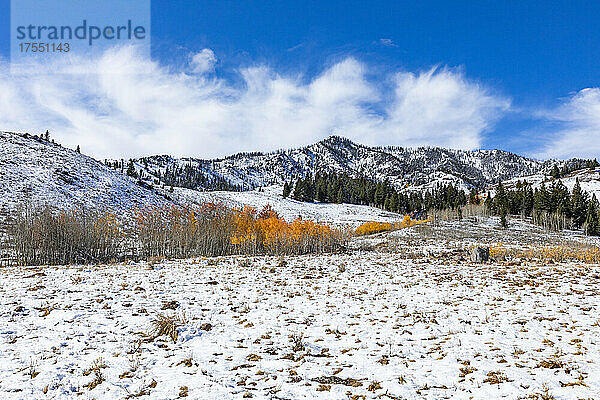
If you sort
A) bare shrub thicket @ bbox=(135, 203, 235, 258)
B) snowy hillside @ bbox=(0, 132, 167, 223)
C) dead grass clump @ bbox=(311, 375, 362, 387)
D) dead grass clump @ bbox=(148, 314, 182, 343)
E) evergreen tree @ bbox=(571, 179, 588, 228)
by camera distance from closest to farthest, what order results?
dead grass clump @ bbox=(311, 375, 362, 387), dead grass clump @ bbox=(148, 314, 182, 343), bare shrub thicket @ bbox=(135, 203, 235, 258), snowy hillside @ bbox=(0, 132, 167, 223), evergreen tree @ bbox=(571, 179, 588, 228)

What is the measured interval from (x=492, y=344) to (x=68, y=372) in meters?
8.75

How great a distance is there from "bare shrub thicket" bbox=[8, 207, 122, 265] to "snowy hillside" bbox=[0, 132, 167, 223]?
17.4 metres

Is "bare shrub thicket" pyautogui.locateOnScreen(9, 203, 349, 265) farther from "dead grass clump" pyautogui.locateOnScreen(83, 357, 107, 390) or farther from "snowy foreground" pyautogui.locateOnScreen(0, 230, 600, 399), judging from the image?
"dead grass clump" pyautogui.locateOnScreen(83, 357, 107, 390)

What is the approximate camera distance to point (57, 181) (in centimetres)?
4566

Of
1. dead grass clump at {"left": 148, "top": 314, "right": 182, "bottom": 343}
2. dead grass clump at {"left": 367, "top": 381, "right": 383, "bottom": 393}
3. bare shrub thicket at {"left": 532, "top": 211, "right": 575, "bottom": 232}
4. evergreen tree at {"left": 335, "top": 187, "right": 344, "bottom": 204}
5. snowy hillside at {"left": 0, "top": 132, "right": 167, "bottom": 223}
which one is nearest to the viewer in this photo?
dead grass clump at {"left": 367, "top": 381, "right": 383, "bottom": 393}

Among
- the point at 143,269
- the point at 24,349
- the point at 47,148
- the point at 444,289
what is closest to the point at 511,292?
the point at 444,289

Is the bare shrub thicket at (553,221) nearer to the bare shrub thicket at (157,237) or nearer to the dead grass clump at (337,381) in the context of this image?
the bare shrub thicket at (157,237)

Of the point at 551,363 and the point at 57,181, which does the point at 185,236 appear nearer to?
the point at 551,363

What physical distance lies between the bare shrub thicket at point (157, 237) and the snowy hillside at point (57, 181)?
12068 millimetres

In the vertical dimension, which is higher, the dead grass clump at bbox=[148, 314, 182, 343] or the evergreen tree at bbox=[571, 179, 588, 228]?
the evergreen tree at bbox=[571, 179, 588, 228]

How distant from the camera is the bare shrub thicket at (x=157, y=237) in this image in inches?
832

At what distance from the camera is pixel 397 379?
6.00 metres

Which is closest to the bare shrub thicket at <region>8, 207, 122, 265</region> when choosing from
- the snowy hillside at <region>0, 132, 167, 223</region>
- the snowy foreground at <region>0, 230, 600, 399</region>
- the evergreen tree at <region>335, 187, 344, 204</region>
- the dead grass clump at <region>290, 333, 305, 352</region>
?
the snowy foreground at <region>0, 230, 600, 399</region>

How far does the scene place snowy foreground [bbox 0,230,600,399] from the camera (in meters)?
5.71
